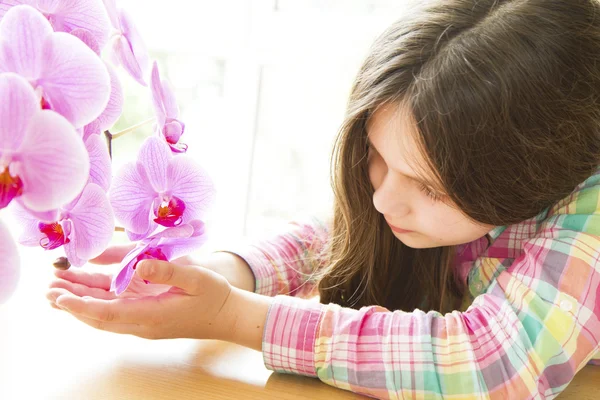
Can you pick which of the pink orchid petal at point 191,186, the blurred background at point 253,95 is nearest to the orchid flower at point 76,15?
the pink orchid petal at point 191,186

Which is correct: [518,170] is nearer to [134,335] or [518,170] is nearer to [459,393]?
[459,393]

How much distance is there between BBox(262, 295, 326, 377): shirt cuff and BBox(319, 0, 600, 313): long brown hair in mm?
182

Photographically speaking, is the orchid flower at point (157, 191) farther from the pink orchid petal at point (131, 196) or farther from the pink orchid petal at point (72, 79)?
the pink orchid petal at point (72, 79)

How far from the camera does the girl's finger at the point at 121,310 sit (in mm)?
595

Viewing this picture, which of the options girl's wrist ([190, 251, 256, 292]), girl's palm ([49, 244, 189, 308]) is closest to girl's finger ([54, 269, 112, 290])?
girl's palm ([49, 244, 189, 308])

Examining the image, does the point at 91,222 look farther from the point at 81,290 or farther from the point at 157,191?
the point at 81,290

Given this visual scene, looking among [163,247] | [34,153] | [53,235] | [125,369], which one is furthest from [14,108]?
[125,369]

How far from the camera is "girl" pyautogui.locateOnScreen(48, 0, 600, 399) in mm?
585

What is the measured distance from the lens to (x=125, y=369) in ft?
1.93

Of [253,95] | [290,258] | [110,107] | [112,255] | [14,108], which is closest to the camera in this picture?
[14,108]

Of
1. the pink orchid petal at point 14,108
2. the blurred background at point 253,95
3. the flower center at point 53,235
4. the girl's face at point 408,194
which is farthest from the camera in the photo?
the blurred background at point 253,95

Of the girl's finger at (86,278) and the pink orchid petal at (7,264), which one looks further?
the girl's finger at (86,278)

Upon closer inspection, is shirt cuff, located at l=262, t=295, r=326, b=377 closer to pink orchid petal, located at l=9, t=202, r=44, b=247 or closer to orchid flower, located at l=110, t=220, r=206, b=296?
orchid flower, located at l=110, t=220, r=206, b=296

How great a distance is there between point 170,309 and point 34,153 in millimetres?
313
